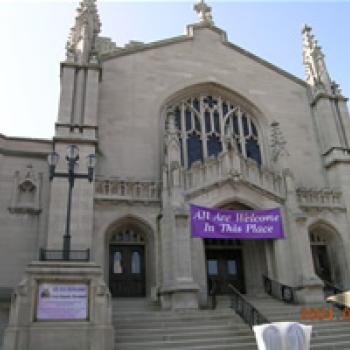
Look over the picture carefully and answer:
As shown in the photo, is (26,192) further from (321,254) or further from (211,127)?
(321,254)

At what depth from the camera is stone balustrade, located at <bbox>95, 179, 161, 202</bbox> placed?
16797mm

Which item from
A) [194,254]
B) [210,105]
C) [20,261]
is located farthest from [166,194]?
[210,105]

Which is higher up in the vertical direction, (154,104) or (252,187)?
(154,104)

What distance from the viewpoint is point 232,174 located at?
57.5 ft

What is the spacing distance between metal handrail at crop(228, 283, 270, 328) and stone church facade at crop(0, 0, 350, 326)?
1.58 m

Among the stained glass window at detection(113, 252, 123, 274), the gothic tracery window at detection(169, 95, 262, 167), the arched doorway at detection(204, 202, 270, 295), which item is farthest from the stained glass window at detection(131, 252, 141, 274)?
the gothic tracery window at detection(169, 95, 262, 167)

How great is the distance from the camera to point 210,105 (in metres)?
22.8

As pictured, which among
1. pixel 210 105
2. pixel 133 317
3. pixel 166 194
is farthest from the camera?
pixel 210 105

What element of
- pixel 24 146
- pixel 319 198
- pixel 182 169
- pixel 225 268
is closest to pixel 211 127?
pixel 182 169

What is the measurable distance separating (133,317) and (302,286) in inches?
302

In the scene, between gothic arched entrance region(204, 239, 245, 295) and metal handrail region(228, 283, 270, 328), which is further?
gothic arched entrance region(204, 239, 245, 295)

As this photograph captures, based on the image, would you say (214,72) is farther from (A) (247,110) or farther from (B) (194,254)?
(B) (194,254)

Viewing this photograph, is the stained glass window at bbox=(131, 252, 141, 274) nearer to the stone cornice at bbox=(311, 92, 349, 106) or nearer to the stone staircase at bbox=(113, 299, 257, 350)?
the stone staircase at bbox=(113, 299, 257, 350)

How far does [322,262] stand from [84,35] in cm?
1791
